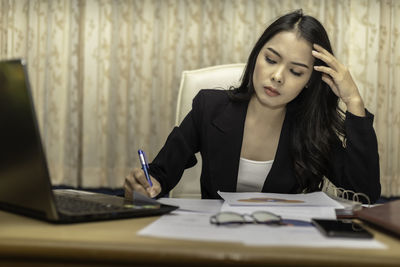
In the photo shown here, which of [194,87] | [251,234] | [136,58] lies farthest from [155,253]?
[136,58]

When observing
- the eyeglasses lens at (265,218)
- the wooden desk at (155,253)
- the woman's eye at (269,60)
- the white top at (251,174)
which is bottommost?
the white top at (251,174)

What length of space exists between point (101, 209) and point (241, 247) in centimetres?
34

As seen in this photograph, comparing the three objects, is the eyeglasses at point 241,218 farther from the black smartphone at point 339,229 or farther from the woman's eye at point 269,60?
the woman's eye at point 269,60

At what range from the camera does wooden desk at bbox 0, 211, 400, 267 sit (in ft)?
1.89

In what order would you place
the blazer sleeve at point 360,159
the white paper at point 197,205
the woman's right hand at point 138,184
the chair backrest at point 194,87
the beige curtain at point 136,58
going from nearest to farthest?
the white paper at point 197,205, the woman's right hand at point 138,184, the blazer sleeve at point 360,159, the chair backrest at point 194,87, the beige curtain at point 136,58

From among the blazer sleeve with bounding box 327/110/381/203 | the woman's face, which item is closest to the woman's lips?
the woman's face

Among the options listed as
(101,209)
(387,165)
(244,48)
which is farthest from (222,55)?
(101,209)

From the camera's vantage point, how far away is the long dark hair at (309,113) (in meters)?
1.62

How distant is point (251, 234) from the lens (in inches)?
27.8

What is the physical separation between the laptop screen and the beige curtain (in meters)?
3.42

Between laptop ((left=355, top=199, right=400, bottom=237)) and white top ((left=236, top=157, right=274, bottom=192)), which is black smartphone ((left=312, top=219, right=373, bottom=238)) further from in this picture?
white top ((left=236, top=157, right=274, bottom=192))

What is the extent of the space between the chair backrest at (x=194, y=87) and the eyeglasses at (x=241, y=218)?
3.46 feet

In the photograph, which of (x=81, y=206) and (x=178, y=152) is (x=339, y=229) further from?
(x=178, y=152)

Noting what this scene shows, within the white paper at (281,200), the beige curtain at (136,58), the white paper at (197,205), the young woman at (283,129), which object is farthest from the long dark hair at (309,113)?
the beige curtain at (136,58)
